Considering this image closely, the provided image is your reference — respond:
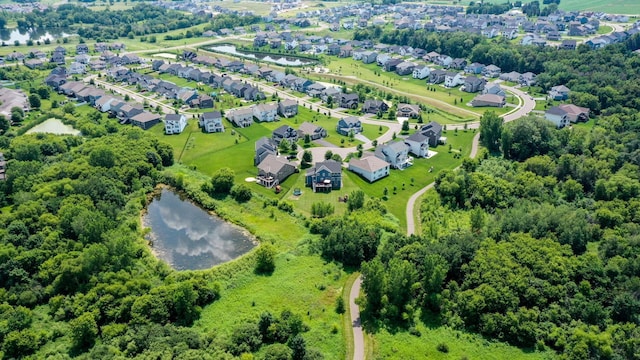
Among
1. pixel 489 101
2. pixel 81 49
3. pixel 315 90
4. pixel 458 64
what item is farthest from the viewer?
pixel 81 49

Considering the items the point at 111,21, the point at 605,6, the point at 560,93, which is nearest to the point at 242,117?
the point at 560,93

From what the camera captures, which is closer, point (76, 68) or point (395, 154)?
point (395, 154)

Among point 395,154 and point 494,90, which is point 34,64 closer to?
point 395,154

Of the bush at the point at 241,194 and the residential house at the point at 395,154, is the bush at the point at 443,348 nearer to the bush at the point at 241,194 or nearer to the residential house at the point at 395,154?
the bush at the point at 241,194

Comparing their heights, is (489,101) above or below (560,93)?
below

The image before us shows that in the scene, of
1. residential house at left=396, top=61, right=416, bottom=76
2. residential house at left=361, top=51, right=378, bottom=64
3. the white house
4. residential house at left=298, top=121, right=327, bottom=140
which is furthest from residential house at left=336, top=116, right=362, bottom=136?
residential house at left=361, top=51, right=378, bottom=64
